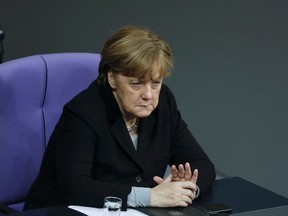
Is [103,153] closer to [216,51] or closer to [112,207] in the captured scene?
[112,207]

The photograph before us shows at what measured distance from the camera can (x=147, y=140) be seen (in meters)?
2.67

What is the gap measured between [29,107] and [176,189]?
2.38 ft

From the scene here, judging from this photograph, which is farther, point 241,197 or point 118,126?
point 118,126

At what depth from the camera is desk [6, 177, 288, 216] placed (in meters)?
2.16

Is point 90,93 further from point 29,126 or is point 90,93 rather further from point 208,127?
point 208,127

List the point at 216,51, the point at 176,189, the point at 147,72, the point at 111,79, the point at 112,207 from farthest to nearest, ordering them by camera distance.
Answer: the point at 216,51 → the point at 111,79 → the point at 147,72 → the point at 176,189 → the point at 112,207

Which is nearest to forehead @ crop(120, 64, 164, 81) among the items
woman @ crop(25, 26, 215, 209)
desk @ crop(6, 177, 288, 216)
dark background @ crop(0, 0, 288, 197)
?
woman @ crop(25, 26, 215, 209)

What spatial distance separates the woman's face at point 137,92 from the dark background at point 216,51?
157 cm

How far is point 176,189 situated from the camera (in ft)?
7.74

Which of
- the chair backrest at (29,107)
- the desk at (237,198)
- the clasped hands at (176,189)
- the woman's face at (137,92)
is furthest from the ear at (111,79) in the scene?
the desk at (237,198)

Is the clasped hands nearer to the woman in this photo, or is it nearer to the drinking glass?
the woman

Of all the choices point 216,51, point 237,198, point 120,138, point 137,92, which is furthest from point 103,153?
point 216,51

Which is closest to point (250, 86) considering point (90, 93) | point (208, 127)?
point (208, 127)

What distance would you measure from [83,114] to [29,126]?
0.99 feet
